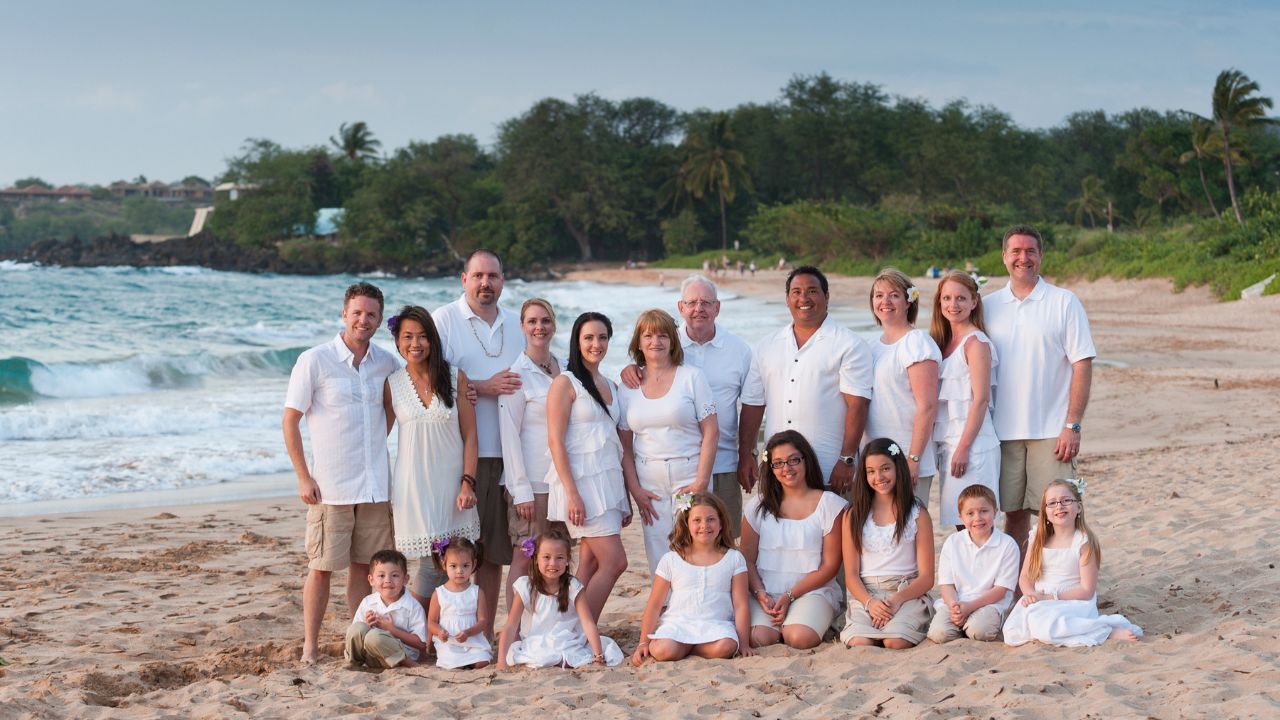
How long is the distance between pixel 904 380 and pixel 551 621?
5.79 feet

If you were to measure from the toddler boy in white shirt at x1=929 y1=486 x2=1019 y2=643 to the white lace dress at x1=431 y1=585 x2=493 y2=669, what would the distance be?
186cm

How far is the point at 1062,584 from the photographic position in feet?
14.9

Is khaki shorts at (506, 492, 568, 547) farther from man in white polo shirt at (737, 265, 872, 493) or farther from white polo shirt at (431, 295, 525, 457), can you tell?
man in white polo shirt at (737, 265, 872, 493)

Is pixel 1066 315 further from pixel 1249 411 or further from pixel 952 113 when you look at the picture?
pixel 952 113

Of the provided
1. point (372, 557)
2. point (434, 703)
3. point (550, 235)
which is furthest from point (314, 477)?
point (550, 235)

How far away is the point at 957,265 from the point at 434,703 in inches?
1430

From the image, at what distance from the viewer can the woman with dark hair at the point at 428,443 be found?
473cm

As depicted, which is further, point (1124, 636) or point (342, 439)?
point (342, 439)

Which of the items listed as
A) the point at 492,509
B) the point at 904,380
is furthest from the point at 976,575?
the point at 492,509

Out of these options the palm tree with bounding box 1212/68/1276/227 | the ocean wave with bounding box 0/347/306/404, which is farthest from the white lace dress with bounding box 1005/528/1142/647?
the palm tree with bounding box 1212/68/1276/227

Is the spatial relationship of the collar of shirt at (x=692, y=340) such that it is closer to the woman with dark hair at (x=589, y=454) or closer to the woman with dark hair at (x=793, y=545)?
the woman with dark hair at (x=589, y=454)

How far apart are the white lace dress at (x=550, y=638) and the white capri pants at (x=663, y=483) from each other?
38cm

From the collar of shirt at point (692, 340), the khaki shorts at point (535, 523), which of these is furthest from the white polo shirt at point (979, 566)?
the khaki shorts at point (535, 523)

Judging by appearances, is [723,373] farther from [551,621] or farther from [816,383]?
[551,621]
